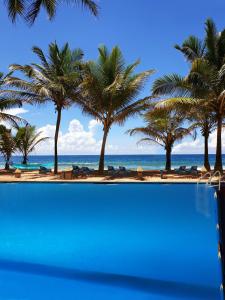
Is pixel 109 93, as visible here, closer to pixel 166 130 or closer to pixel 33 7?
pixel 166 130

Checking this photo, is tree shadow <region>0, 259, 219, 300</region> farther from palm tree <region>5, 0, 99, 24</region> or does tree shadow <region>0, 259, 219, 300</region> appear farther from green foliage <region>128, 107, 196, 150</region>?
green foliage <region>128, 107, 196, 150</region>

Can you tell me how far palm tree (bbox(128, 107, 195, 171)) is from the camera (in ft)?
71.5

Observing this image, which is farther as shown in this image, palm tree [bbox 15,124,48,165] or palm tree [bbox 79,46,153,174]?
palm tree [bbox 15,124,48,165]

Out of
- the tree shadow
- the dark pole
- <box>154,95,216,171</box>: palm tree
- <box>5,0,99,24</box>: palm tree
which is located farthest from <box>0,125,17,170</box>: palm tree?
the dark pole

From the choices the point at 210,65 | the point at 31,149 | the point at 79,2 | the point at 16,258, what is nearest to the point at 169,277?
the point at 16,258

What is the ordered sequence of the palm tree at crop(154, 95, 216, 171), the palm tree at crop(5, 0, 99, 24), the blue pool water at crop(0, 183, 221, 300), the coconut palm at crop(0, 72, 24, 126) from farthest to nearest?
the coconut palm at crop(0, 72, 24, 126) → the palm tree at crop(154, 95, 216, 171) → the palm tree at crop(5, 0, 99, 24) → the blue pool water at crop(0, 183, 221, 300)

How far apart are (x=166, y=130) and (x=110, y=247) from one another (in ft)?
54.4

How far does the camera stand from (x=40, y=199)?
11.3 metres

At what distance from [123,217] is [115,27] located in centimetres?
974

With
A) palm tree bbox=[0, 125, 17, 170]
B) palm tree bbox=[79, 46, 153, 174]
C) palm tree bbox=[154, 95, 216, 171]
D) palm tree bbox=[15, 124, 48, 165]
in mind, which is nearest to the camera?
palm tree bbox=[154, 95, 216, 171]

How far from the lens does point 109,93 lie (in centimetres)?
1853

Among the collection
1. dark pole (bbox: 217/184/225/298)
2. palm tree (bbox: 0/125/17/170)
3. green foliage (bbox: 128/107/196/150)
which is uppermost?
green foliage (bbox: 128/107/196/150)

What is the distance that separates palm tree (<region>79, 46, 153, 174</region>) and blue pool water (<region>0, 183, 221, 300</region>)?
856 cm

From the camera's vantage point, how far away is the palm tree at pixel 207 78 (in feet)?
55.9
